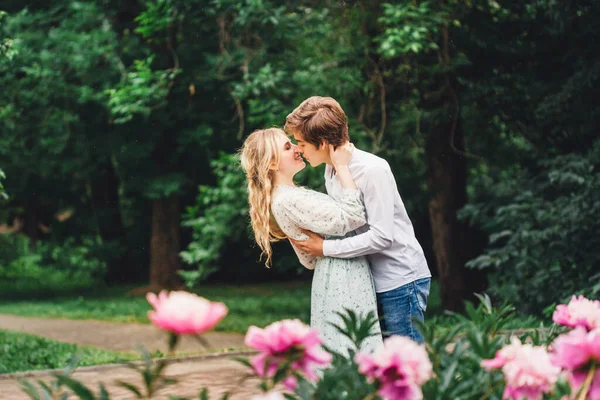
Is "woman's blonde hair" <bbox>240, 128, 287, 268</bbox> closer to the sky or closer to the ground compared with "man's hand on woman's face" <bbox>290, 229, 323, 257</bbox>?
closer to the sky

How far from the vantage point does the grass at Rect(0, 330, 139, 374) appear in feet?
27.3

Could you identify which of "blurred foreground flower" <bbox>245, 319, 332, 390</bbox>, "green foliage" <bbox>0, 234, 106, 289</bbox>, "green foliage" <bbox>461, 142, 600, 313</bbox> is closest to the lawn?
"green foliage" <bbox>0, 234, 106, 289</bbox>

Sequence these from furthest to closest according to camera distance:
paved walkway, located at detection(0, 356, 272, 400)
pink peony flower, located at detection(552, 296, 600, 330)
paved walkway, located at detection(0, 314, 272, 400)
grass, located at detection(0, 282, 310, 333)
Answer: grass, located at detection(0, 282, 310, 333)
paved walkway, located at detection(0, 314, 272, 400)
paved walkway, located at detection(0, 356, 272, 400)
pink peony flower, located at detection(552, 296, 600, 330)

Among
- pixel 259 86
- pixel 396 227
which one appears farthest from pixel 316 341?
pixel 259 86

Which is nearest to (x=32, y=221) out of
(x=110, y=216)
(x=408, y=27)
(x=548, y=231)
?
(x=110, y=216)

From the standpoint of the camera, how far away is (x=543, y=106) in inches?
386

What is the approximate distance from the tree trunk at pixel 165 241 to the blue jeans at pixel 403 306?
14.2 metres

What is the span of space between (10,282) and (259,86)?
1457 cm

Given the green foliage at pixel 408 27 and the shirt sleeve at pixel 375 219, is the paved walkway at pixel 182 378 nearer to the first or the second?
the shirt sleeve at pixel 375 219

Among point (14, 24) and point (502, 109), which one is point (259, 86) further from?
point (14, 24)

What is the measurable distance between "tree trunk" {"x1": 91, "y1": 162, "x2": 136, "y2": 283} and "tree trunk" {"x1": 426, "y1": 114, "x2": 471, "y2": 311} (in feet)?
36.4

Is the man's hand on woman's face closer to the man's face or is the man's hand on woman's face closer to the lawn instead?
the man's face

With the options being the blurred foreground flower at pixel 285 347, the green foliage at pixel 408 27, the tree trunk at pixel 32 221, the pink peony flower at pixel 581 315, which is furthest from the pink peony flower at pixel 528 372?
the tree trunk at pixel 32 221

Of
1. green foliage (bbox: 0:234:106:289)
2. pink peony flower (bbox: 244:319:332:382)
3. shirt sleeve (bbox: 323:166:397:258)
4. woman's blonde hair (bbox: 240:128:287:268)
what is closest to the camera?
pink peony flower (bbox: 244:319:332:382)
